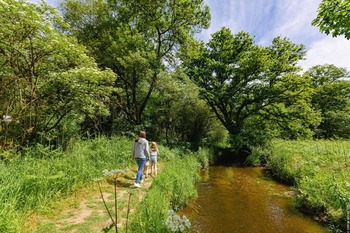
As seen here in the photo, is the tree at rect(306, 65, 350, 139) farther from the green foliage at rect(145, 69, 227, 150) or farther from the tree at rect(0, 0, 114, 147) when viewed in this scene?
the tree at rect(0, 0, 114, 147)

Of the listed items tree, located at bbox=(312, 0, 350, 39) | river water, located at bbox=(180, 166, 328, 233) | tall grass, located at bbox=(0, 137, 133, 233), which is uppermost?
tree, located at bbox=(312, 0, 350, 39)

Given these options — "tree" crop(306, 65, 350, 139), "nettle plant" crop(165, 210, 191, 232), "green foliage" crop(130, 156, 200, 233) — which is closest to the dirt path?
"green foliage" crop(130, 156, 200, 233)

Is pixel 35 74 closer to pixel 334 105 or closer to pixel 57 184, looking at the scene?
pixel 57 184

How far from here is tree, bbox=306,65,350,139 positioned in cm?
2867

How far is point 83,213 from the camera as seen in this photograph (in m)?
4.64

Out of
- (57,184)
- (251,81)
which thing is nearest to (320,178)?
(57,184)

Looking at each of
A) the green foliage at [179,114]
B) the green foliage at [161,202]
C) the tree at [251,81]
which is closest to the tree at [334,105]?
the tree at [251,81]

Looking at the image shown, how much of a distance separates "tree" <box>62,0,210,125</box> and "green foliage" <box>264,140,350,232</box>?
404 inches

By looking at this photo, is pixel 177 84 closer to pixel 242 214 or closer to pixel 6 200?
pixel 242 214

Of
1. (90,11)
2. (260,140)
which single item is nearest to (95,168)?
(90,11)

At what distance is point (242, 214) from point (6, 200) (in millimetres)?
6836

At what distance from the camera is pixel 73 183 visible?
18.1 ft

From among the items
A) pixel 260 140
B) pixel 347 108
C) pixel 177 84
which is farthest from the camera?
pixel 347 108

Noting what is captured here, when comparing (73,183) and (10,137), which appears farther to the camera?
(10,137)
